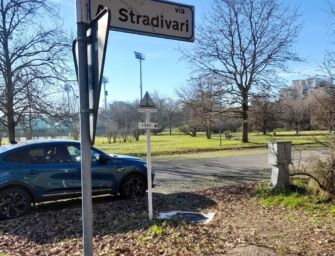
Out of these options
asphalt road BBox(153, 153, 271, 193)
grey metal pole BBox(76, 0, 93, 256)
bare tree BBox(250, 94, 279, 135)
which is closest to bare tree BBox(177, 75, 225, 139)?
bare tree BBox(250, 94, 279, 135)

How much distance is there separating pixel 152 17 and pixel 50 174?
257 inches

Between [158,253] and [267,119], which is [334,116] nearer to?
[158,253]

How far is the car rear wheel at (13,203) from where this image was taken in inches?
347

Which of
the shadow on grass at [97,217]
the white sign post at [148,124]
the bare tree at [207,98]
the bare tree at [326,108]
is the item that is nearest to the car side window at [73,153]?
the shadow on grass at [97,217]

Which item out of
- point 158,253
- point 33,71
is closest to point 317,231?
point 158,253

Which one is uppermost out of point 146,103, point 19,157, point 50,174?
point 146,103

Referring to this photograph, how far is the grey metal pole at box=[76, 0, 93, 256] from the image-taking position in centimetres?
313

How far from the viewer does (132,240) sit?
6004mm

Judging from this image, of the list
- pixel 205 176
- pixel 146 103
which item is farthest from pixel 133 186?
pixel 205 176

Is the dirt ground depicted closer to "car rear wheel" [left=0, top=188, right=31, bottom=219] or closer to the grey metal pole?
"car rear wheel" [left=0, top=188, right=31, bottom=219]

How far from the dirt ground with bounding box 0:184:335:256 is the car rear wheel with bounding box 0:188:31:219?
9.5 inches

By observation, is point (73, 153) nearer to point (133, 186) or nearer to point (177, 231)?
point (133, 186)

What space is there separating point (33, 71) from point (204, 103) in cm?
1842

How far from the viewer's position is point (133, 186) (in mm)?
10742
